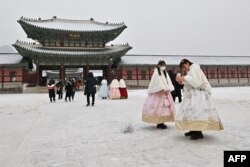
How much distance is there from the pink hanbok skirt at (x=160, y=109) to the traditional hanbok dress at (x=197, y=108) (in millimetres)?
902

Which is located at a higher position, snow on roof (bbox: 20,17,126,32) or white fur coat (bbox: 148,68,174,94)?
snow on roof (bbox: 20,17,126,32)

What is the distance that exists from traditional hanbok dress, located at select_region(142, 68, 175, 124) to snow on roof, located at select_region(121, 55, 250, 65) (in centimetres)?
2549

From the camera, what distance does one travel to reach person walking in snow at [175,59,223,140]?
4.30 meters

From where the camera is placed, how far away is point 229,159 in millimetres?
3035

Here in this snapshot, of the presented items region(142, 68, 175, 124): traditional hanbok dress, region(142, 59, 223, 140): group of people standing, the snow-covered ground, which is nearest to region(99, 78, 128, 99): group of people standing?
the snow-covered ground

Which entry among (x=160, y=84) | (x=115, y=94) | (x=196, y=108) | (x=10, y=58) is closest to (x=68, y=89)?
(x=115, y=94)

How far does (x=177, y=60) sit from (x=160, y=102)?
30419mm

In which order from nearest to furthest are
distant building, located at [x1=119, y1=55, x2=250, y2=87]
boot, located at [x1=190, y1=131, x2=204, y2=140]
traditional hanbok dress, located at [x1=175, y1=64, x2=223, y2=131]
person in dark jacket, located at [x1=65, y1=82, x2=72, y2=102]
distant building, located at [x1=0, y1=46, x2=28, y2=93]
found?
1. traditional hanbok dress, located at [x1=175, y1=64, x2=223, y2=131]
2. boot, located at [x1=190, y1=131, x2=204, y2=140]
3. person in dark jacket, located at [x1=65, y1=82, x2=72, y2=102]
4. distant building, located at [x1=0, y1=46, x2=28, y2=93]
5. distant building, located at [x1=119, y1=55, x2=250, y2=87]

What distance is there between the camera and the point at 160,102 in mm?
5555

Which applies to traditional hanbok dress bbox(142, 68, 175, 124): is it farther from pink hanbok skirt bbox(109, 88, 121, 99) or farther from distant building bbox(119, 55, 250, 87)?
distant building bbox(119, 55, 250, 87)

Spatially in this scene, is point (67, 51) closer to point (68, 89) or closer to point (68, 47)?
point (68, 47)

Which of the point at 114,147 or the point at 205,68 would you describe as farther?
the point at 205,68

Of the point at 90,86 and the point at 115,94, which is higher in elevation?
the point at 90,86

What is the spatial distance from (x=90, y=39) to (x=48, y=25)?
4874mm
